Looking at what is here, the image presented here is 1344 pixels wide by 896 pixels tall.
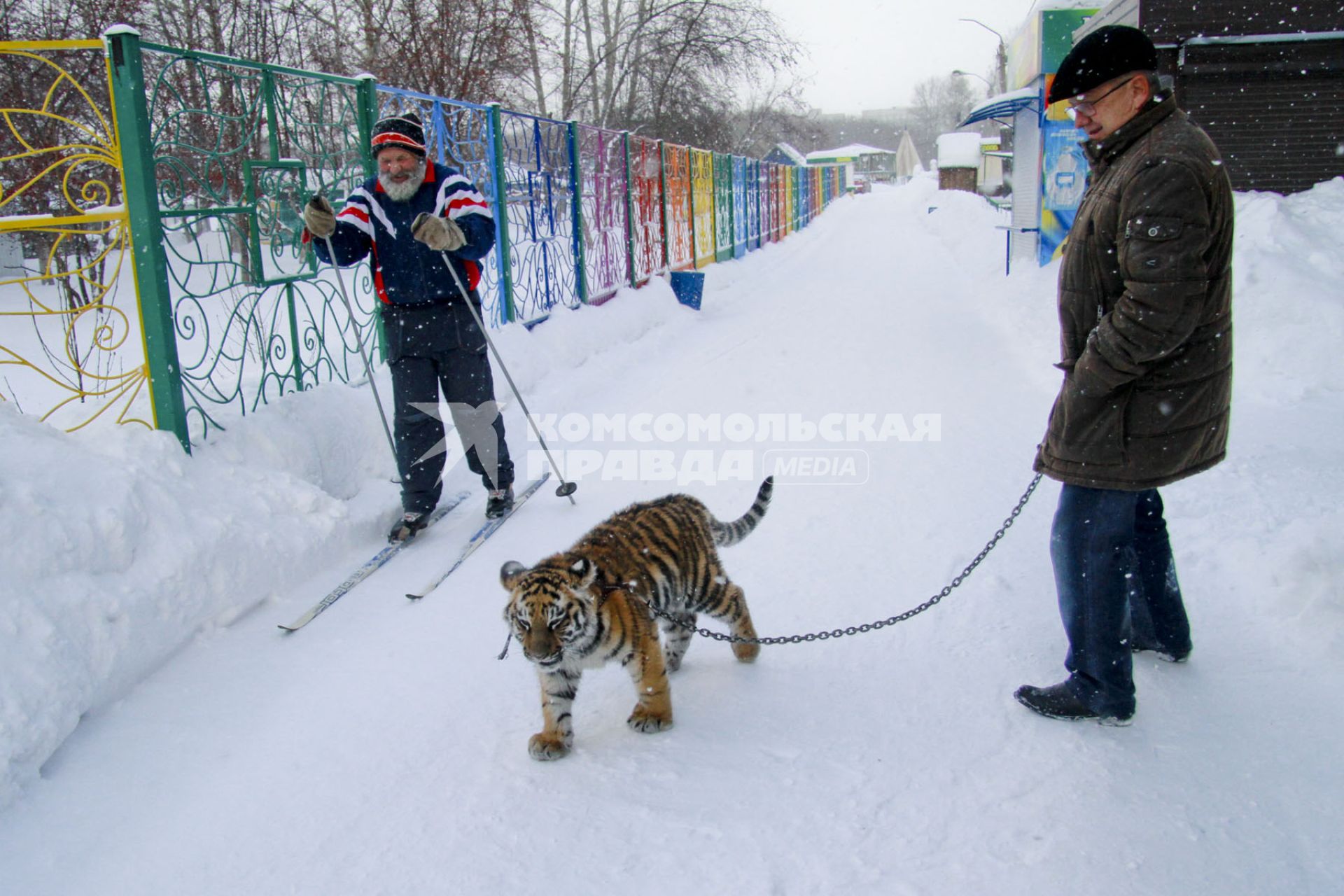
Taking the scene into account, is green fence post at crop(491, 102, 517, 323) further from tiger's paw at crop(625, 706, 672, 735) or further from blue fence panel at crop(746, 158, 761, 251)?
blue fence panel at crop(746, 158, 761, 251)

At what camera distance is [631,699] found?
3.21 meters

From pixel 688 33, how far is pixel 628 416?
23.7 meters

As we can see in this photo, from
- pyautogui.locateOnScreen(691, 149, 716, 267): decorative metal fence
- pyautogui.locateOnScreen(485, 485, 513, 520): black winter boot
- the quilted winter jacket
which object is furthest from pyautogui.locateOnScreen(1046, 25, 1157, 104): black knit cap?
pyautogui.locateOnScreen(691, 149, 716, 267): decorative metal fence

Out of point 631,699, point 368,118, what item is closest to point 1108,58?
point 631,699

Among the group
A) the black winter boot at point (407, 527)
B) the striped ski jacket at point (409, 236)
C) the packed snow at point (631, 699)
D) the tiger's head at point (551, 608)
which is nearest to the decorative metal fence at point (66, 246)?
the packed snow at point (631, 699)

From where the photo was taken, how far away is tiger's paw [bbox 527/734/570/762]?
2.78m

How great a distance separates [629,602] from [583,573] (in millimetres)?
247

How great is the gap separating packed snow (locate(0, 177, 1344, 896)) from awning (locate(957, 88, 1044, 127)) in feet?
28.8

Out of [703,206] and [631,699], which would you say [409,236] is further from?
[703,206]

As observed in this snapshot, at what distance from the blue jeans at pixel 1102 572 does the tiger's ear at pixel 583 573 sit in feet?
4.76

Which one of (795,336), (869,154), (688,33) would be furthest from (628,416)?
(869,154)

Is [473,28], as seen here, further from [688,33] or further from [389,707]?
[389,707]

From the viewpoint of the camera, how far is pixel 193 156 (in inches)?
188

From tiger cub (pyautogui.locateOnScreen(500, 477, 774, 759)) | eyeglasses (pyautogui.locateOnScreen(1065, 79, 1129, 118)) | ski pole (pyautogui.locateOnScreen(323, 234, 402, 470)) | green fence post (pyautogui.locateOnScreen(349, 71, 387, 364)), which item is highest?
green fence post (pyautogui.locateOnScreen(349, 71, 387, 364))
